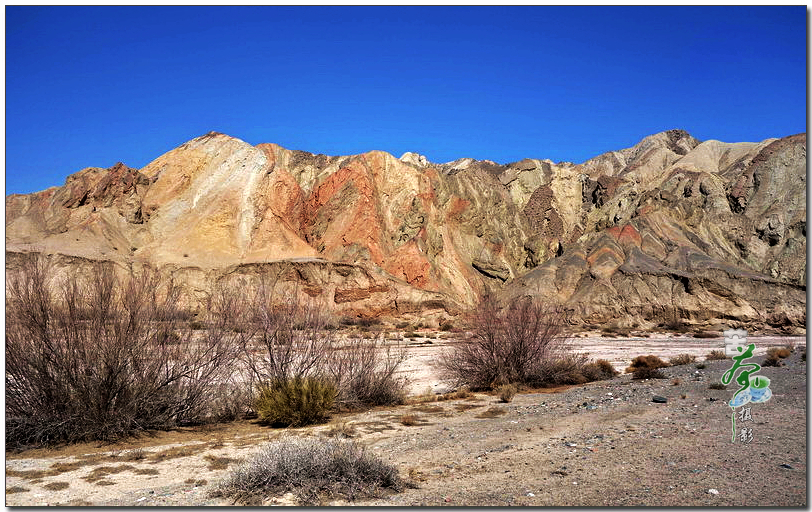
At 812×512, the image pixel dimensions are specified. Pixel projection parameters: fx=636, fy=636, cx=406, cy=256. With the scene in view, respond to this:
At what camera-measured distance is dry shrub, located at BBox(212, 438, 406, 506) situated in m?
8.29

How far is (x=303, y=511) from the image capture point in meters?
7.39

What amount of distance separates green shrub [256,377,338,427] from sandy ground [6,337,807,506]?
1.35 ft

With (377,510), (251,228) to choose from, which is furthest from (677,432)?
(251,228)

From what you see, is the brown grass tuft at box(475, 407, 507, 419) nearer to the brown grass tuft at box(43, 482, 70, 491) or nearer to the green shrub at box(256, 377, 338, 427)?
the green shrub at box(256, 377, 338, 427)

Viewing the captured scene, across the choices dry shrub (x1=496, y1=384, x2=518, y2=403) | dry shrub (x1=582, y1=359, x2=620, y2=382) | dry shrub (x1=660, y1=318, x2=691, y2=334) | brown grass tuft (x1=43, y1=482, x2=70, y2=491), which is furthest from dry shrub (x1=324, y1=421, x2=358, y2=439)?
dry shrub (x1=660, y1=318, x2=691, y2=334)

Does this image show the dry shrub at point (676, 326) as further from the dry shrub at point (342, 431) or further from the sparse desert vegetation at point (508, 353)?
the dry shrub at point (342, 431)

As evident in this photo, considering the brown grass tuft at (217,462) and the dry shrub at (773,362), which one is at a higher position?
the brown grass tuft at (217,462)

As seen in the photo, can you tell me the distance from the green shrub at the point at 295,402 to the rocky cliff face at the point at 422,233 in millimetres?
40553

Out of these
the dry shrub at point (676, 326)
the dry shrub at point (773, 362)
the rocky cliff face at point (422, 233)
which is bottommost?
the dry shrub at point (676, 326)

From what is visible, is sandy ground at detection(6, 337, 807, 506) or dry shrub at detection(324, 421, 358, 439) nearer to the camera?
sandy ground at detection(6, 337, 807, 506)

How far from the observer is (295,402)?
1491cm

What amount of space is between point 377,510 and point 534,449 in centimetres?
486

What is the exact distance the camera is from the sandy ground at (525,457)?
26.2ft

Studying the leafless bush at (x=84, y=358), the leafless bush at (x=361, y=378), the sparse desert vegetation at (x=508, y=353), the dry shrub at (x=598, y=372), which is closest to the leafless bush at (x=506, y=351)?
the sparse desert vegetation at (x=508, y=353)
